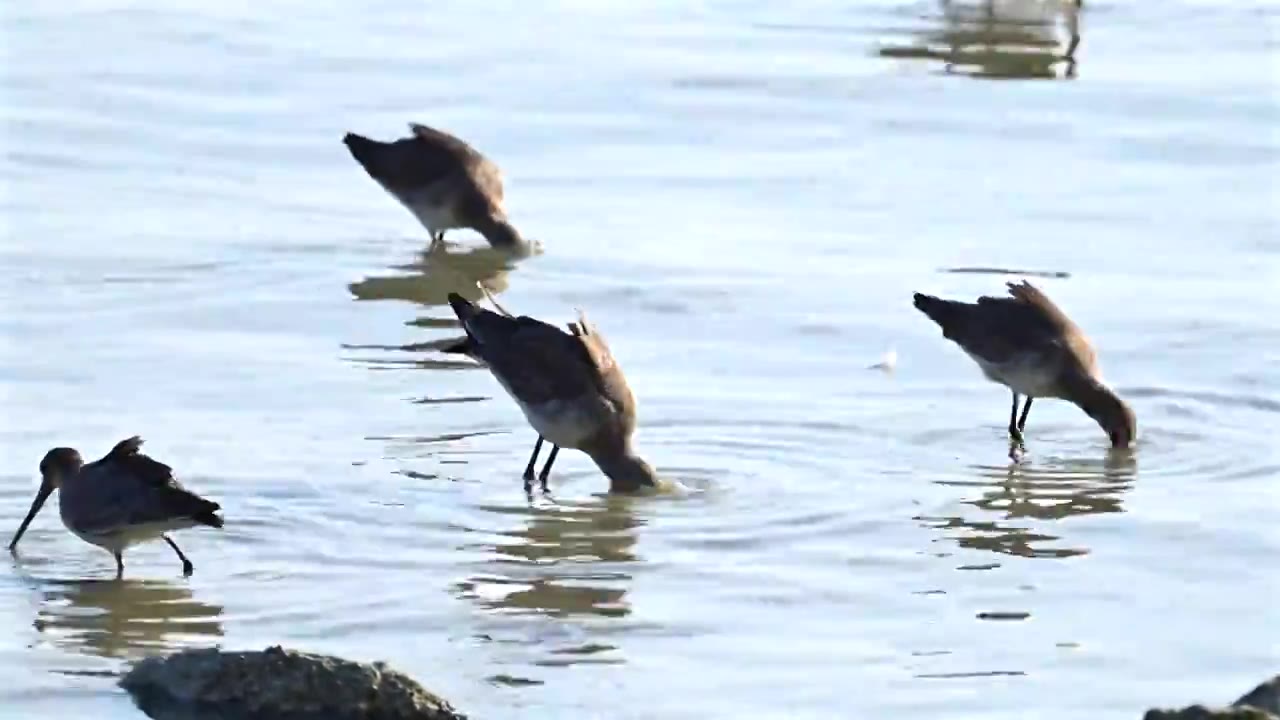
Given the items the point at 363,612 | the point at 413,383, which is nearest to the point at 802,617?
the point at 363,612

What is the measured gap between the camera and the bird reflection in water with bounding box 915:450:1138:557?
34.2 feet

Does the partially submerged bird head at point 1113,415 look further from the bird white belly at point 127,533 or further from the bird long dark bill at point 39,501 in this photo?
the bird long dark bill at point 39,501

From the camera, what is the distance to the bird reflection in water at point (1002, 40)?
2133 centimetres

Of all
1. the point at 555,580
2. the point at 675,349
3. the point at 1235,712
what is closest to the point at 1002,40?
the point at 675,349

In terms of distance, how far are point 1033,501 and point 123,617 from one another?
359 centimetres

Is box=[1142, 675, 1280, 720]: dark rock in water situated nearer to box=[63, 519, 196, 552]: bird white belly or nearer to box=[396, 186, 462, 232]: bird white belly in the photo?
box=[63, 519, 196, 552]: bird white belly

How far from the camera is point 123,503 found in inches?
389

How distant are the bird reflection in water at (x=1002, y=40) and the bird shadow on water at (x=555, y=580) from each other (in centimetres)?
1063

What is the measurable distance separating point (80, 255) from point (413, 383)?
301 centimetres

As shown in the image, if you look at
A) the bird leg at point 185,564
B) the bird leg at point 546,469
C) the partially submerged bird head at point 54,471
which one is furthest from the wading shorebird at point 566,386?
the partially submerged bird head at point 54,471

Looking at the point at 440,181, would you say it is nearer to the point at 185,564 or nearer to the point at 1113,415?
the point at 1113,415

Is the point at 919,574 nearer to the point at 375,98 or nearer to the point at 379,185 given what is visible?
the point at 379,185

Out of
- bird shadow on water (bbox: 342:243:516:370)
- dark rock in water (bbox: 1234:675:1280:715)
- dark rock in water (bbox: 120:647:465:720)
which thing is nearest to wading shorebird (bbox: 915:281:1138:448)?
bird shadow on water (bbox: 342:243:516:370)

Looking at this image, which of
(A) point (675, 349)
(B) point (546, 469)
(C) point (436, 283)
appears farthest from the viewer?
(C) point (436, 283)
